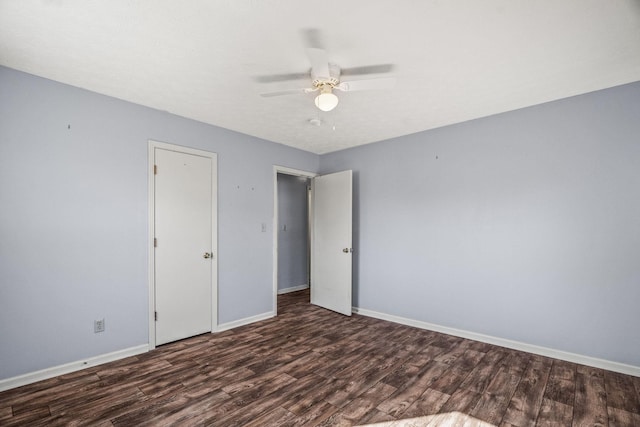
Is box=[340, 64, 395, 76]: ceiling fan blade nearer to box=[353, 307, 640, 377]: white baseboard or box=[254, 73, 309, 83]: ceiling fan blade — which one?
box=[254, 73, 309, 83]: ceiling fan blade

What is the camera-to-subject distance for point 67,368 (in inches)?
103

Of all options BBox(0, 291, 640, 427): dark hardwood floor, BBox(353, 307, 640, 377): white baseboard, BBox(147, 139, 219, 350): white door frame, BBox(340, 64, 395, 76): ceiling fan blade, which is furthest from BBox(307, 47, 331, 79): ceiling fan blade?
BBox(353, 307, 640, 377): white baseboard

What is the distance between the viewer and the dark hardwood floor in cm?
204

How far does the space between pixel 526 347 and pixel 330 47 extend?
353 cm

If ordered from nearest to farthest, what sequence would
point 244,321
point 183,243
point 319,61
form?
point 319,61 < point 183,243 < point 244,321

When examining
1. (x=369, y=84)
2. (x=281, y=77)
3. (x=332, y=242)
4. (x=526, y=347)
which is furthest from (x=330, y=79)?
(x=526, y=347)

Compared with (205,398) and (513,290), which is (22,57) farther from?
(513,290)

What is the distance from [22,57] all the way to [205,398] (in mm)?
2994

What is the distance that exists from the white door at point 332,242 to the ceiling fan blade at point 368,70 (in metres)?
2.04

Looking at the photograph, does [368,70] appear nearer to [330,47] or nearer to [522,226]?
[330,47]

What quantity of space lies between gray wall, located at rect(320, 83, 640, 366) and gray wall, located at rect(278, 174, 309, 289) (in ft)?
6.80

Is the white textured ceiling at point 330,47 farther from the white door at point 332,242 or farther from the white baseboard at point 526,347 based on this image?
the white baseboard at point 526,347

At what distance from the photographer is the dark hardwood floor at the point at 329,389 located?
6.68ft

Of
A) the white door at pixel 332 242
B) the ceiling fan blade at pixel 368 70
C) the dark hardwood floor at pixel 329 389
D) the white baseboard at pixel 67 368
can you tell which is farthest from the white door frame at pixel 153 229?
the ceiling fan blade at pixel 368 70
